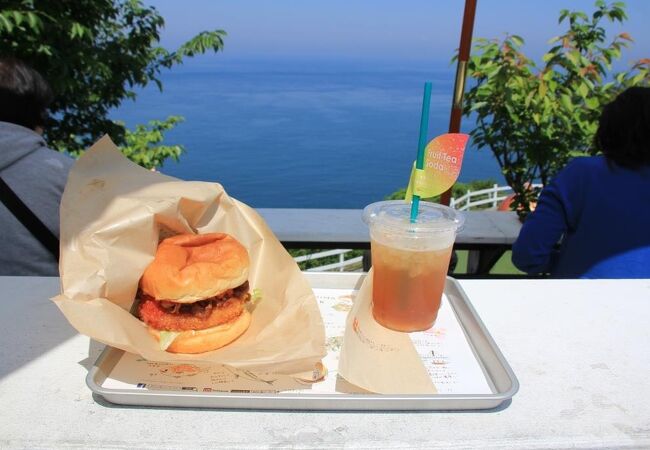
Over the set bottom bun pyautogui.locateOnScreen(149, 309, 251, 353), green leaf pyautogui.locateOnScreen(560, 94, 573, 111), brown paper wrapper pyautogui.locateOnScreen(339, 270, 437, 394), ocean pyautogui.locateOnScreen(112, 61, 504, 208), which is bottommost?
ocean pyautogui.locateOnScreen(112, 61, 504, 208)

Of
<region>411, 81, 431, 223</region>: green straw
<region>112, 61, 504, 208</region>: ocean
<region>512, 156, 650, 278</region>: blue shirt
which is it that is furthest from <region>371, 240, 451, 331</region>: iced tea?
<region>112, 61, 504, 208</region>: ocean

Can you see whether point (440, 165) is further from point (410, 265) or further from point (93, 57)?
point (93, 57)

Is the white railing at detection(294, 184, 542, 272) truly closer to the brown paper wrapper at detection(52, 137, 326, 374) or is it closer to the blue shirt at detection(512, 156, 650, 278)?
the blue shirt at detection(512, 156, 650, 278)

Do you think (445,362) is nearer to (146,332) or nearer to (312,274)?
(312,274)

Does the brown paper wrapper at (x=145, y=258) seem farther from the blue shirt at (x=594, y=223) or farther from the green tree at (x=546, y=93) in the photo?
the green tree at (x=546, y=93)

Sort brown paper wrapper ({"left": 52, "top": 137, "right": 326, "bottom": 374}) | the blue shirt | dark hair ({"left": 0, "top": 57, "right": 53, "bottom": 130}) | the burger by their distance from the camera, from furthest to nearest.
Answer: dark hair ({"left": 0, "top": 57, "right": 53, "bottom": 130}), the blue shirt, the burger, brown paper wrapper ({"left": 52, "top": 137, "right": 326, "bottom": 374})

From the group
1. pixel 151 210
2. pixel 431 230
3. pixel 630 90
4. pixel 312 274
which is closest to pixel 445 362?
pixel 431 230

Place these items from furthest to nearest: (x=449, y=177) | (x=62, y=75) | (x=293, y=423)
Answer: (x=62, y=75) → (x=449, y=177) → (x=293, y=423)

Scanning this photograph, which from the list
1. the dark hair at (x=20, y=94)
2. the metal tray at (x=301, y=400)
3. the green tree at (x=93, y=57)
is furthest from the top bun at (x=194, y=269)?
the green tree at (x=93, y=57)
